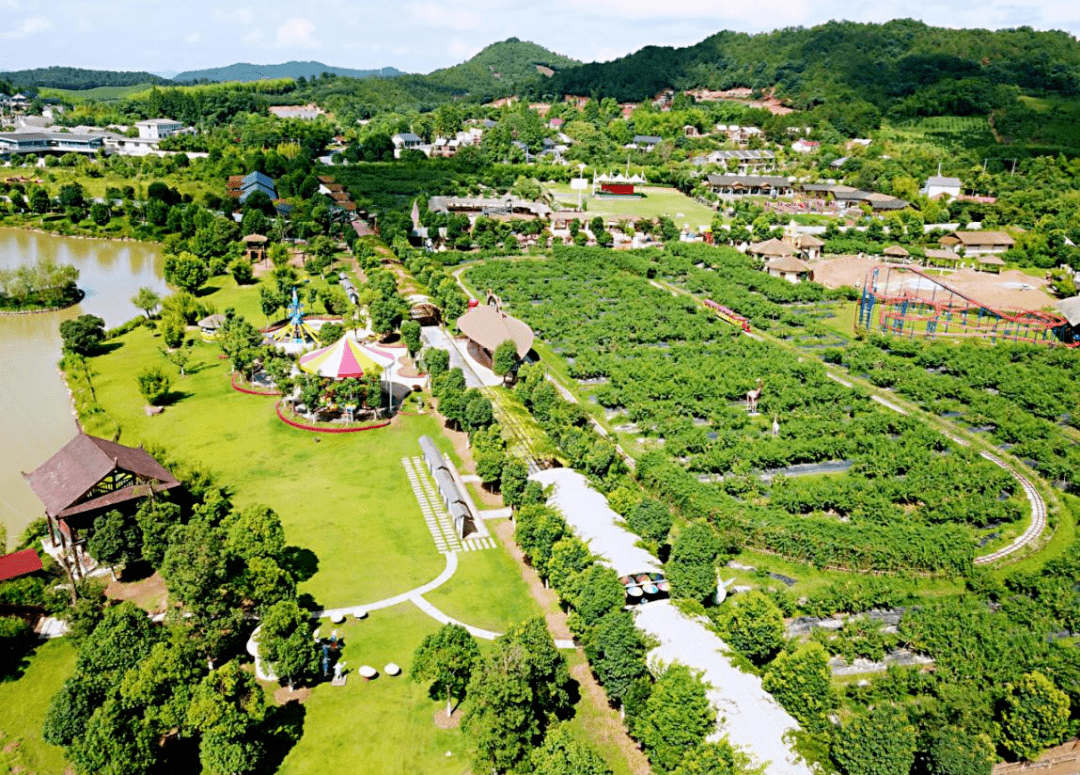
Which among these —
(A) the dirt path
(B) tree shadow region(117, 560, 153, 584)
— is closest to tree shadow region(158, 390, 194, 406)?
(B) tree shadow region(117, 560, 153, 584)

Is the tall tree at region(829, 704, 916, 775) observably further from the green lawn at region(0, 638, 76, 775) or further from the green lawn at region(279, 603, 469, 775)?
the green lawn at region(0, 638, 76, 775)

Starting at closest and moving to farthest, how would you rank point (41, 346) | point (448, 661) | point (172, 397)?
point (448, 661), point (172, 397), point (41, 346)

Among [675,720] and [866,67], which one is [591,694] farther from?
[866,67]

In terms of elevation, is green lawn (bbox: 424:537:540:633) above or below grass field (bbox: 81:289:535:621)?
below

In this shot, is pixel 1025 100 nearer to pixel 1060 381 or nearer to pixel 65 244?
pixel 1060 381

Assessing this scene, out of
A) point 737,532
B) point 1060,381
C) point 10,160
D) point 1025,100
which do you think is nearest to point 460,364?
point 737,532

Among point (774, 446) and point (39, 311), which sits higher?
point (39, 311)

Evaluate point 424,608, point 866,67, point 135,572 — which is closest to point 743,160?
point 866,67

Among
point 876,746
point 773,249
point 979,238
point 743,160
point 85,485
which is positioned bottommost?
point 876,746
